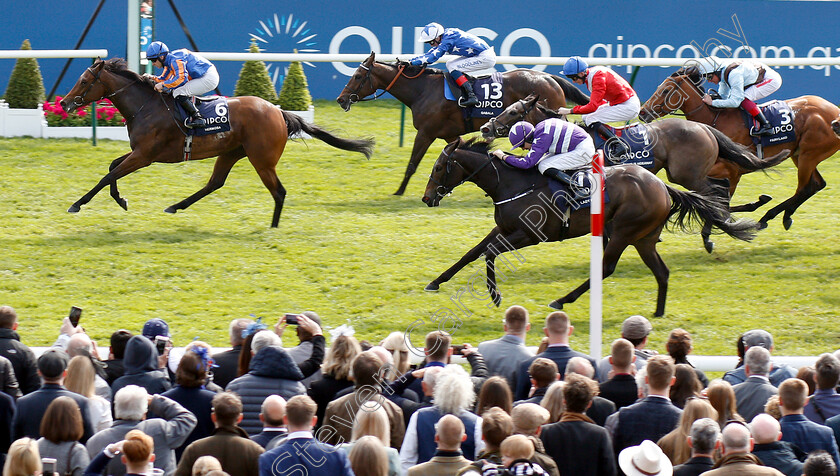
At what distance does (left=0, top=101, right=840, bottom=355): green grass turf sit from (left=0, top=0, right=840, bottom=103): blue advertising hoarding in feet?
8.91

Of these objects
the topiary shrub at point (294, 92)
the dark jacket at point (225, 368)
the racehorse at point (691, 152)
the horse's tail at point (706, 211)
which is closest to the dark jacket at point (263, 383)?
the dark jacket at point (225, 368)

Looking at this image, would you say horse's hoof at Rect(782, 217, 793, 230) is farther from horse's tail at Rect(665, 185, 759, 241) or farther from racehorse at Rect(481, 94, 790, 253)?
horse's tail at Rect(665, 185, 759, 241)

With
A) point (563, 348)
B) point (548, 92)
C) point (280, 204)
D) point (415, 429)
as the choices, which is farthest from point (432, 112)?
point (415, 429)

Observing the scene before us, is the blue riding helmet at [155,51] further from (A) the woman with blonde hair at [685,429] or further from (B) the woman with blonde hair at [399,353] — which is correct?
(A) the woman with blonde hair at [685,429]

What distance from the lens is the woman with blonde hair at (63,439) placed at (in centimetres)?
418

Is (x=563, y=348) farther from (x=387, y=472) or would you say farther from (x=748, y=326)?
(x=748, y=326)

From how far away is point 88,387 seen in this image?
4699mm

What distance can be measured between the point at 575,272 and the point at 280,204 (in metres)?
2.99

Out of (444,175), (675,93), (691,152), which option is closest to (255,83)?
(675,93)

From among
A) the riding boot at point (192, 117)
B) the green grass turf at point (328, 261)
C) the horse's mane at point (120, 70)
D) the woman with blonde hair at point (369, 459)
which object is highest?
the horse's mane at point (120, 70)

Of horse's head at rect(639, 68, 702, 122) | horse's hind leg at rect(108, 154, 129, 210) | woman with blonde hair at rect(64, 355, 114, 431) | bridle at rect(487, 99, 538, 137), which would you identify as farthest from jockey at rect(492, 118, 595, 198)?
woman with blonde hair at rect(64, 355, 114, 431)

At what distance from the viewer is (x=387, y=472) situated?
401cm

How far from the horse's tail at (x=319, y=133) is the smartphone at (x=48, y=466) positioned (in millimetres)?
6900

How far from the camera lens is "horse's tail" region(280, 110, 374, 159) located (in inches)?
423
